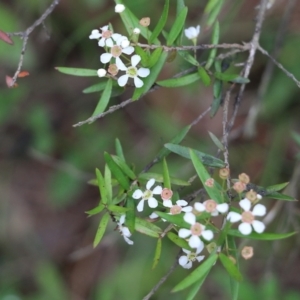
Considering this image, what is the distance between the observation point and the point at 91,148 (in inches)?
108

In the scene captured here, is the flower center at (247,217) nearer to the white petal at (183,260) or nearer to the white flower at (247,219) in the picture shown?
the white flower at (247,219)

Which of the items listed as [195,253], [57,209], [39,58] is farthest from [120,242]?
[195,253]

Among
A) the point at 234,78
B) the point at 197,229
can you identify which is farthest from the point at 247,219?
→ the point at 234,78

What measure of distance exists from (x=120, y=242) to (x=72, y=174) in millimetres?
493

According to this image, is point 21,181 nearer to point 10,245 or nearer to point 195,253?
point 10,245

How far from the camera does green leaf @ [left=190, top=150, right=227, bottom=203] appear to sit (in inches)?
46.4

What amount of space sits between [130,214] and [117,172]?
0.43 ft

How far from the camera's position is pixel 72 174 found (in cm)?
274

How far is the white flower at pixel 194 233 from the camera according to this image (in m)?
1.10

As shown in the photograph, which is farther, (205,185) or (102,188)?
(102,188)

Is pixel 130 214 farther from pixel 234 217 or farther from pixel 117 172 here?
pixel 234 217

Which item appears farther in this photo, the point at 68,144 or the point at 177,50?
the point at 68,144

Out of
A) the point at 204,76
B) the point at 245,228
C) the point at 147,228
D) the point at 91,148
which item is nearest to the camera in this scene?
the point at 245,228

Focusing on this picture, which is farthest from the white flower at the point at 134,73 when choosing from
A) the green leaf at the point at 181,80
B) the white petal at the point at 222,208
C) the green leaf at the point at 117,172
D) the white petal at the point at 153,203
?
the white petal at the point at 222,208
